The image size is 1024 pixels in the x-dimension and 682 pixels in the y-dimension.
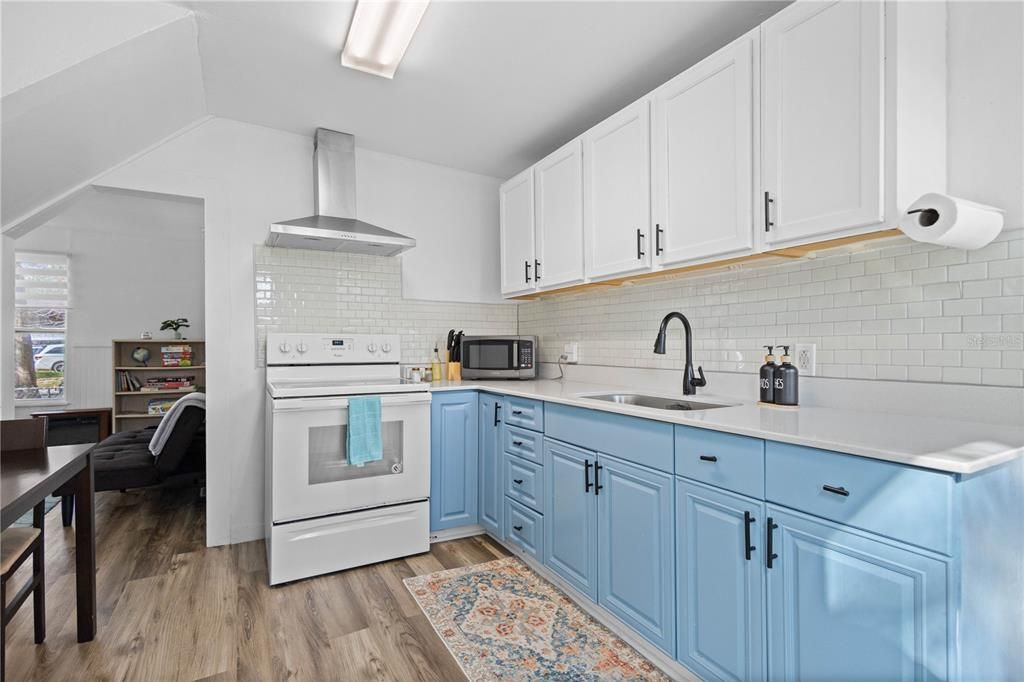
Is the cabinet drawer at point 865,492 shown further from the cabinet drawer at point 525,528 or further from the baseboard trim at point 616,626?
the cabinet drawer at point 525,528

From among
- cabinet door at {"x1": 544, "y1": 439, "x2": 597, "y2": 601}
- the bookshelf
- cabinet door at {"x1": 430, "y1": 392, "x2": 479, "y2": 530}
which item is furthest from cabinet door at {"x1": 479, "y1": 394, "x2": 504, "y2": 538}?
the bookshelf

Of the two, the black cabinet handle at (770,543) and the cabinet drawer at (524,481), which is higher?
the black cabinet handle at (770,543)

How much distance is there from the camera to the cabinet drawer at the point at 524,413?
2.48m

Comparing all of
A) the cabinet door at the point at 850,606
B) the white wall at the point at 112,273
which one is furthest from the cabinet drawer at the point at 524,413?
the white wall at the point at 112,273

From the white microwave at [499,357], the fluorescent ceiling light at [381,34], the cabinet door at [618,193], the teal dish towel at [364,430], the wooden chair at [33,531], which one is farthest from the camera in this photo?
the white microwave at [499,357]

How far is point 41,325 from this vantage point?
17.2 feet

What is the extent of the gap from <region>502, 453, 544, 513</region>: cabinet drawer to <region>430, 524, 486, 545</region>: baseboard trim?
495mm

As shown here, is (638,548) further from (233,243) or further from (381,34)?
(233,243)

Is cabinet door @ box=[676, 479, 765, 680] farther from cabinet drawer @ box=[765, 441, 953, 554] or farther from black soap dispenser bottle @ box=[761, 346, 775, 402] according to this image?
black soap dispenser bottle @ box=[761, 346, 775, 402]

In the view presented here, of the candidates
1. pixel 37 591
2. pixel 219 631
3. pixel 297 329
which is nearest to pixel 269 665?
pixel 219 631

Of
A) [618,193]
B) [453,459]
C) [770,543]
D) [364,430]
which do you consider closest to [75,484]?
[364,430]

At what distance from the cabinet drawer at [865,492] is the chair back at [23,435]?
261 cm

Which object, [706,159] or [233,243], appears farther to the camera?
[233,243]

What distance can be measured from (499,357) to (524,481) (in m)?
1.03
